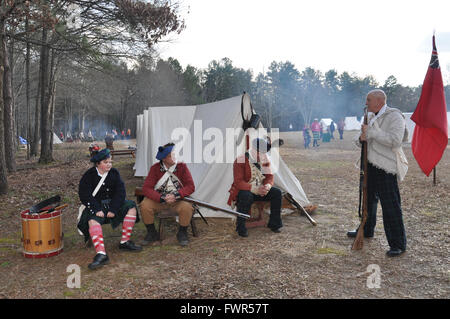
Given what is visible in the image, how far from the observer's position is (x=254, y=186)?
4551 mm

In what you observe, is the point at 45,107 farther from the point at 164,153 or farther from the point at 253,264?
the point at 253,264

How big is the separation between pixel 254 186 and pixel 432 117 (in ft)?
7.84

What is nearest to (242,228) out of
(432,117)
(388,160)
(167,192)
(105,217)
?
(167,192)

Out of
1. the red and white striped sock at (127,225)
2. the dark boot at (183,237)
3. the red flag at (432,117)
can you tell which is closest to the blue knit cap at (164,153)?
the red and white striped sock at (127,225)

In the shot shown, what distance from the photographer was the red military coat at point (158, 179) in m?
4.09

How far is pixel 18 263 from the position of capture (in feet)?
11.5

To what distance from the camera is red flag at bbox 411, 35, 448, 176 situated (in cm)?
396

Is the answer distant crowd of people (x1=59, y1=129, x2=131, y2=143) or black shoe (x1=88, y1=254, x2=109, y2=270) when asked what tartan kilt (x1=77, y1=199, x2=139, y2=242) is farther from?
distant crowd of people (x1=59, y1=129, x2=131, y2=143)

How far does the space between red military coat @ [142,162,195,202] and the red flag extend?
3.04m

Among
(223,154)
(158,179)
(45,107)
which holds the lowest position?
(158,179)

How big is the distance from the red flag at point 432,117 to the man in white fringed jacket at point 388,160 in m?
0.59
